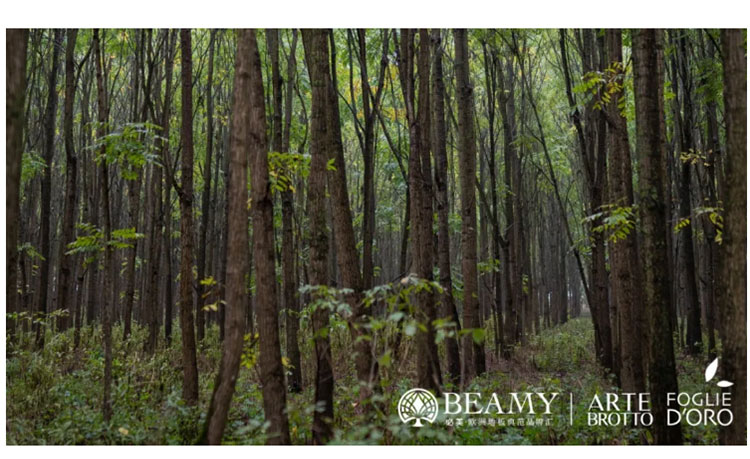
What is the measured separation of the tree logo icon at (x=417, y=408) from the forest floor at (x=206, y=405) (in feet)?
0.23

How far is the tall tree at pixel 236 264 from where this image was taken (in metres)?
3.66

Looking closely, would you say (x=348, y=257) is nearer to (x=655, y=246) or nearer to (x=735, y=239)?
A: (x=655, y=246)

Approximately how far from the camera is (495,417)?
4.94 m

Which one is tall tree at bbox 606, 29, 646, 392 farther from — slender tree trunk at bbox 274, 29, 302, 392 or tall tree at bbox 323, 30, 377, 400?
slender tree trunk at bbox 274, 29, 302, 392

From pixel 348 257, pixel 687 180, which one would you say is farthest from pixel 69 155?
pixel 687 180

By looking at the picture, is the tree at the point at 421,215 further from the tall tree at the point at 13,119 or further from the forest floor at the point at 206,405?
the tall tree at the point at 13,119

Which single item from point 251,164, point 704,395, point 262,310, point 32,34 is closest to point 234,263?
point 262,310

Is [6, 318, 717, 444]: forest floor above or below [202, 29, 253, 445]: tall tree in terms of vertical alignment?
below

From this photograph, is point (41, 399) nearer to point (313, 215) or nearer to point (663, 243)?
point (313, 215)

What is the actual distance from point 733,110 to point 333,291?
2690mm

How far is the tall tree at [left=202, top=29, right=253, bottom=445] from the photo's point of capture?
3660mm

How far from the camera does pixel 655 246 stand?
3.86 metres

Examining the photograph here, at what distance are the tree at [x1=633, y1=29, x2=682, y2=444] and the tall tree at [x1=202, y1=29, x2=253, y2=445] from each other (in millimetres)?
2562

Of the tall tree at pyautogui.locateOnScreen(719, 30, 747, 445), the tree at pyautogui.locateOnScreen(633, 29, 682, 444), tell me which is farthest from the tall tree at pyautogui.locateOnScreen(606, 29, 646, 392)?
the tall tree at pyautogui.locateOnScreen(719, 30, 747, 445)
